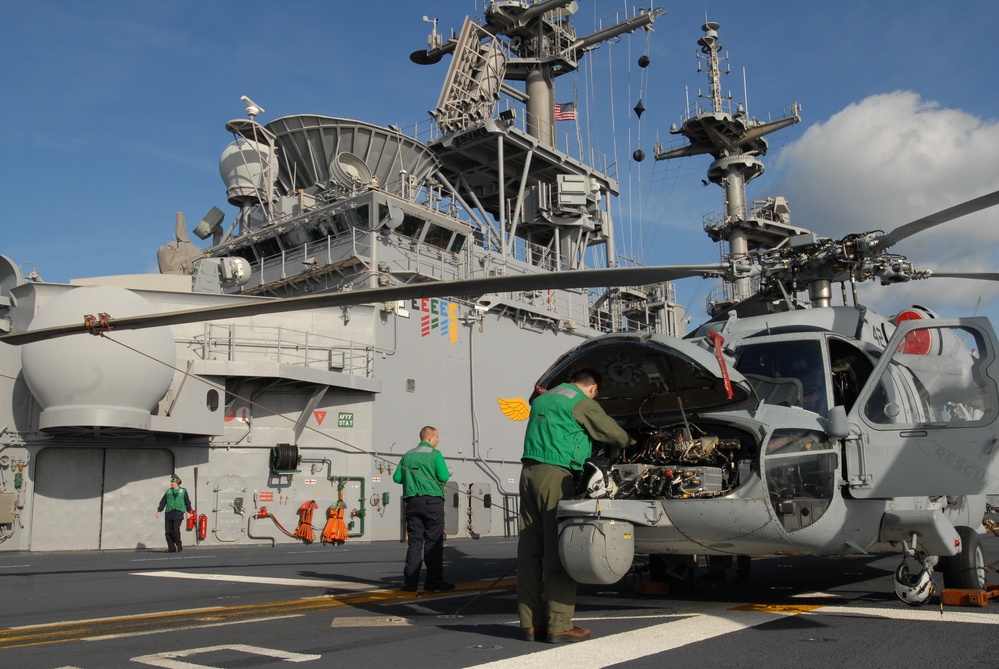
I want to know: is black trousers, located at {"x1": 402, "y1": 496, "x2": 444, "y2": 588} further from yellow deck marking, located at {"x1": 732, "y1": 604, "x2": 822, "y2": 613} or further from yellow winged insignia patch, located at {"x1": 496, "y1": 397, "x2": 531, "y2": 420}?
yellow winged insignia patch, located at {"x1": 496, "y1": 397, "x2": 531, "y2": 420}

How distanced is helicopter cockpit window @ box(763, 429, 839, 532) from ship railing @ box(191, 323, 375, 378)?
49.5ft

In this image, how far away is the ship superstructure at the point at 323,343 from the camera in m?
17.1

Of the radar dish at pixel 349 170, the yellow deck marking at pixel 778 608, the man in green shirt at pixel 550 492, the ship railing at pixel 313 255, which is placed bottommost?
the yellow deck marking at pixel 778 608

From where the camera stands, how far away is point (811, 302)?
321 inches

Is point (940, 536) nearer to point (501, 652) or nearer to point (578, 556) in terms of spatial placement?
point (578, 556)

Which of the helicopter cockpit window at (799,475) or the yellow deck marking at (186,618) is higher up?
the helicopter cockpit window at (799,475)

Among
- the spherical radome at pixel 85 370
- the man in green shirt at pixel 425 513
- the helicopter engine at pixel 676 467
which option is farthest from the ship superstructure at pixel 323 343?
the helicopter engine at pixel 676 467

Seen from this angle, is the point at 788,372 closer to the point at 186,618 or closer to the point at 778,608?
the point at 778,608

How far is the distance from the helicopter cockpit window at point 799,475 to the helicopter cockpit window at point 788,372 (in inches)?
18.6

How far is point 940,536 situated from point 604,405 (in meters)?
2.74

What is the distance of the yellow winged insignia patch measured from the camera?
23941mm

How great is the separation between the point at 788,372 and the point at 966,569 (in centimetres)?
219

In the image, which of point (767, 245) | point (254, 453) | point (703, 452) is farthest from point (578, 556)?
point (767, 245)

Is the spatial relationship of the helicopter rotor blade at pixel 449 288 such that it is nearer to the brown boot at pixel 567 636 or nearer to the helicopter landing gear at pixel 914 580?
the brown boot at pixel 567 636
